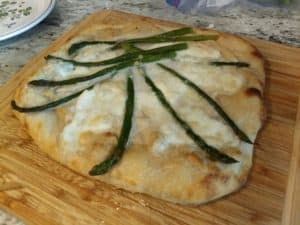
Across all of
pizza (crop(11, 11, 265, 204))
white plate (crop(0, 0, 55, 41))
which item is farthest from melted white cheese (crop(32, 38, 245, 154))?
white plate (crop(0, 0, 55, 41))

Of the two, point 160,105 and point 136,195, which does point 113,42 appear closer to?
point 160,105

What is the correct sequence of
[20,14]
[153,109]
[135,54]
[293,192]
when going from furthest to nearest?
[20,14] < [135,54] < [153,109] < [293,192]

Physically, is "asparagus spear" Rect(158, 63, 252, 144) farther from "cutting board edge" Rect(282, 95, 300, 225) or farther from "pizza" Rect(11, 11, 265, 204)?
"cutting board edge" Rect(282, 95, 300, 225)

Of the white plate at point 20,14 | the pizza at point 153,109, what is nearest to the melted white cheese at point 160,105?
the pizza at point 153,109

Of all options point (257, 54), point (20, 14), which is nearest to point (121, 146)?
point (257, 54)

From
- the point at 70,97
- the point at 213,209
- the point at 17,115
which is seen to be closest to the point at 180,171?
the point at 213,209

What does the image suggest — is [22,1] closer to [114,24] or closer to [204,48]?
[114,24]
